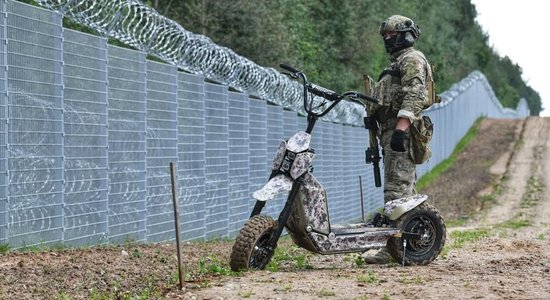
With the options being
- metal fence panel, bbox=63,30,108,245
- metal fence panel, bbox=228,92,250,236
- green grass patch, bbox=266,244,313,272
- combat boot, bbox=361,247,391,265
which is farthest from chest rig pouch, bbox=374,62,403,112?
metal fence panel, bbox=228,92,250,236

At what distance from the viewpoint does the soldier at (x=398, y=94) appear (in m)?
9.20

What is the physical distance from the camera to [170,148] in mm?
12055

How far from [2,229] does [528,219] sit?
45.6 ft

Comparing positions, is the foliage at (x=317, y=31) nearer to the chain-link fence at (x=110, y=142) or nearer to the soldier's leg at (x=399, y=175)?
the chain-link fence at (x=110, y=142)

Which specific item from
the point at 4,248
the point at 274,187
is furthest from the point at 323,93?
the point at 4,248

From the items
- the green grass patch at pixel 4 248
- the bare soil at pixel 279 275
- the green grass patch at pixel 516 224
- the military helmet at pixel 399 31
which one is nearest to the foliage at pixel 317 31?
the green grass patch at pixel 516 224

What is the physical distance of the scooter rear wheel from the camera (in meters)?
9.03

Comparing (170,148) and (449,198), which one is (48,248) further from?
(449,198)

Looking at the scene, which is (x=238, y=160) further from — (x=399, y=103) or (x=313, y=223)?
(x=313, y=223)

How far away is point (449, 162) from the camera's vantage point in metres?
38.0

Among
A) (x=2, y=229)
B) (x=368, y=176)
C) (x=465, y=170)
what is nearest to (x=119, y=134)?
(x=2, y=229)

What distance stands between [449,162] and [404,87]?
2921cm

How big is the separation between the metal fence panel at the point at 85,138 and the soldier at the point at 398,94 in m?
2.50

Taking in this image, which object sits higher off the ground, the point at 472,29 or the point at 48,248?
the point at 472,29
